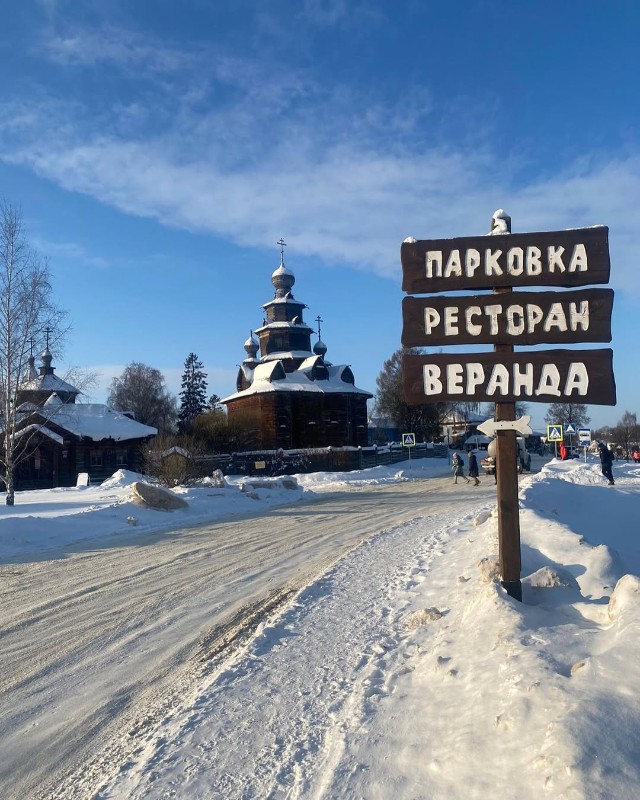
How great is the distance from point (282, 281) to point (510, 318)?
5877 centimetres

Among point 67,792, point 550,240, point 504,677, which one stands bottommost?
point 67,792

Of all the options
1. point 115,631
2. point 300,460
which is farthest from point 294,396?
point 115,631

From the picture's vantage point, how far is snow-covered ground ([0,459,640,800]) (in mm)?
3418

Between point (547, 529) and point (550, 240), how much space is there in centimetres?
538

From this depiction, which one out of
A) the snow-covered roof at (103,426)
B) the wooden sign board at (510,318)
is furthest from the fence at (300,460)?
the wooden sign board at (510,318)

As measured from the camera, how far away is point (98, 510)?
60.6 feet

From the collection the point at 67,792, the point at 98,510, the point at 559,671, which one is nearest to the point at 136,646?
the point at 67,792

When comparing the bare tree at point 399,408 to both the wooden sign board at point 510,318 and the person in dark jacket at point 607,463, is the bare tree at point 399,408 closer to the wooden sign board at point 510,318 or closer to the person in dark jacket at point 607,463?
the person in dark jacket at point 607,463

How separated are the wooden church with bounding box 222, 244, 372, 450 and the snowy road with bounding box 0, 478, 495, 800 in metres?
40.9

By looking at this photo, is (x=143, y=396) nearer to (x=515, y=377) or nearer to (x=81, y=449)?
(x=81, y=449)

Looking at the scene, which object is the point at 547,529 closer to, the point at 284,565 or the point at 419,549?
the point at 419,549

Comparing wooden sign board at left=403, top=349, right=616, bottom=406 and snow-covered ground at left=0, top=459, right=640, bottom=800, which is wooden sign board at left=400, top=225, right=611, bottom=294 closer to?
wooden sign board at left=403, top=349, right=616, bottom=406

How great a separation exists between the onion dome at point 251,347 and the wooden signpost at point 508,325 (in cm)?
6197

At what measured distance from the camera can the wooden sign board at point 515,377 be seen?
6758 millimetres
